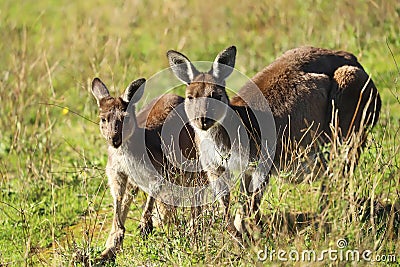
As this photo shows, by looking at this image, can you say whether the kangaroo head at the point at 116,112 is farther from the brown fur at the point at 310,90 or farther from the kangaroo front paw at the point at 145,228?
the brown fur at the point at 310,90

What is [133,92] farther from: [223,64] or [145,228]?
[145,228]

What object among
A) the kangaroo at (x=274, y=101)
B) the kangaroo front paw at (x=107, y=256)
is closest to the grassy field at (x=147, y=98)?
the kangaroo front paw at (x=107, y=256)

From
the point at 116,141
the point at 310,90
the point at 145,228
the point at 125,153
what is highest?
the point at 310,90

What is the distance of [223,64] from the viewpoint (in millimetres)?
5773

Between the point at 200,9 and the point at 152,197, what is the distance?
23.4ft

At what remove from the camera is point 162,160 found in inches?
246

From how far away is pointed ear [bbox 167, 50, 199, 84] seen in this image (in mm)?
5816

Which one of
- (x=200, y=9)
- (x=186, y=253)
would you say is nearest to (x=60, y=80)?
(x=200, y=9)

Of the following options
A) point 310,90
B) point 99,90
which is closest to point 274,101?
point 310,90

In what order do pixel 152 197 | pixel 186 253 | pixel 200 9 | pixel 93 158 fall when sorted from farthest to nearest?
pixel 200 9 < pixel 93 158 < pixel 152 197 < pixel 186 253

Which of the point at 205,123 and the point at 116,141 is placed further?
the point at 116,141

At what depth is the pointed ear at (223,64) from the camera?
5.74m

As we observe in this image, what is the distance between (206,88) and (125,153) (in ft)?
2.92

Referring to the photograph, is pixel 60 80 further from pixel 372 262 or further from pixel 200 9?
pixel 372 262
